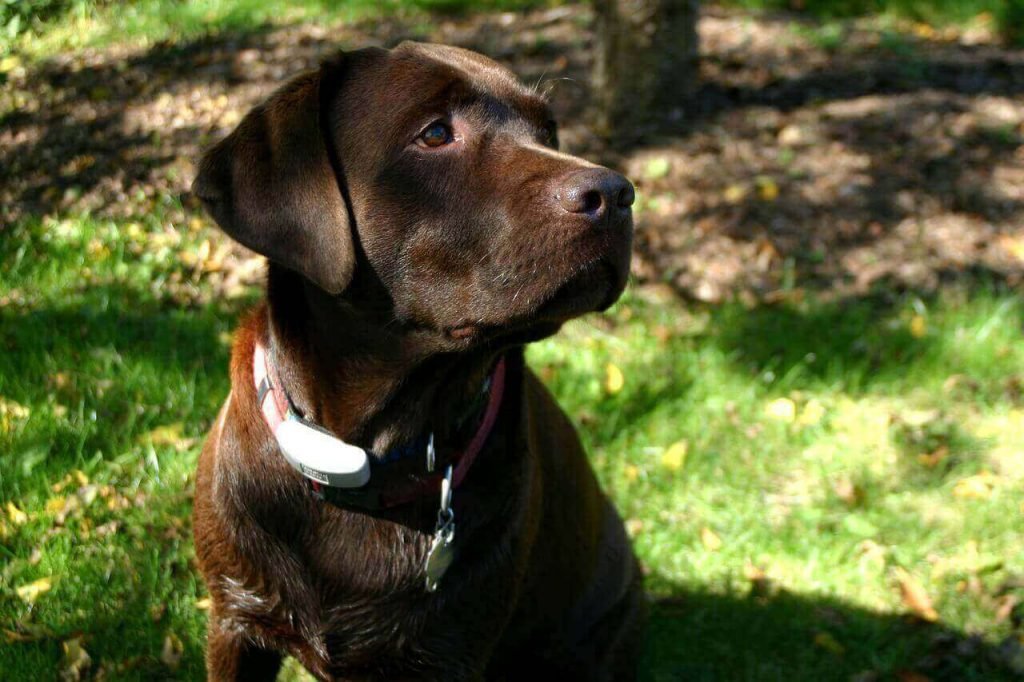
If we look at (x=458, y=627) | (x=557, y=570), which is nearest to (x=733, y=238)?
(x=557, y=570)

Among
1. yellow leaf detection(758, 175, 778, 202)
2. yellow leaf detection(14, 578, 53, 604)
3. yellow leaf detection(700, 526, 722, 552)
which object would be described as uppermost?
yellow leaf detection(14, 578, 53, 604)

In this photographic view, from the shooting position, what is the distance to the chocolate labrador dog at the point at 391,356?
2229 mm

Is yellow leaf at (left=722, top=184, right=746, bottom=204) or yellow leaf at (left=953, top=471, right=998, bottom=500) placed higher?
yellow leaf at (left=722, top=184, right=746, bottom=204)

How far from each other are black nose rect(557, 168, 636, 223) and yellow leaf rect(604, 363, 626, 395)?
2423 millimetres

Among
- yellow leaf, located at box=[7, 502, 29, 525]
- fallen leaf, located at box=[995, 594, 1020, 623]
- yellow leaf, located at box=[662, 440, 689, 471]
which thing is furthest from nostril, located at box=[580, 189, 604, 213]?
fallen leaf, located at box=[995, 594, 1020, 623]

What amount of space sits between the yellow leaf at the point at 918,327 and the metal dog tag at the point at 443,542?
329 cm

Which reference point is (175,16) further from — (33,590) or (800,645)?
(800,645)

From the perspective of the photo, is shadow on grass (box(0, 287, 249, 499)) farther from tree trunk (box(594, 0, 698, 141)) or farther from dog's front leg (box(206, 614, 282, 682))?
tree trunk (box(594, 0, 698, 141))

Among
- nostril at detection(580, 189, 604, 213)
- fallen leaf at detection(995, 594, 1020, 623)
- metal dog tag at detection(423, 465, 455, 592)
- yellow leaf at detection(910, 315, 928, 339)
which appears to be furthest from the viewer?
yellow leaf at detection(910, 315, 928, 339)

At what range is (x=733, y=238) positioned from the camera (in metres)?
5.61

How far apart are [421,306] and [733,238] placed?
141 inches

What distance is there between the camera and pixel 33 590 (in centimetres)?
329

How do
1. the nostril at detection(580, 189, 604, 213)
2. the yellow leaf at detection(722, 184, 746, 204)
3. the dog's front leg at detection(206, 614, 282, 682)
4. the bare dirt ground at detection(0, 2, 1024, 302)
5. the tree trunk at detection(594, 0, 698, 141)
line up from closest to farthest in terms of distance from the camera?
the nostril at detection(580, 189, 604, 213), the dog's front leg at detection(206, 614, 282, 682), the bare dirt ground at detection(0, 2, 1024, 302), the yellow leaf at detection(722, 184, 746, 204), the tree trunk at detection(594, 0, 698, 141)

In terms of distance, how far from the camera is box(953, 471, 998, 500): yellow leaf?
431 cm
